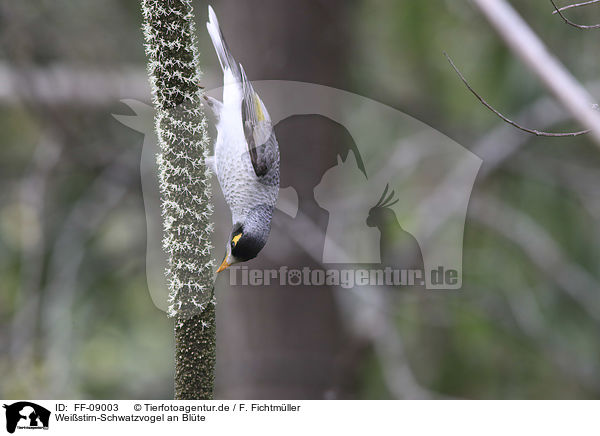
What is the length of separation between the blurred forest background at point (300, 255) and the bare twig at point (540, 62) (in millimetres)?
435

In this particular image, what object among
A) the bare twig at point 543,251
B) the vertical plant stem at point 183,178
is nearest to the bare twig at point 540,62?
the vertical plant stem at point 183,178

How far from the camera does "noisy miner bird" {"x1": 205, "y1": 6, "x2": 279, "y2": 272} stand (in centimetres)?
36

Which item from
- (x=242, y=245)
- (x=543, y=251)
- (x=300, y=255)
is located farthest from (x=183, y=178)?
(x=543, y=251)

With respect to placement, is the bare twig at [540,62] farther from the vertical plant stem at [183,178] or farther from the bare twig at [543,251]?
the bare twig at [543,251]

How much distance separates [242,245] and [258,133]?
0.25ft

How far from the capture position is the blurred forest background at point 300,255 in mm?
1200

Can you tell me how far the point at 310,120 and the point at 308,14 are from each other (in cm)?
20

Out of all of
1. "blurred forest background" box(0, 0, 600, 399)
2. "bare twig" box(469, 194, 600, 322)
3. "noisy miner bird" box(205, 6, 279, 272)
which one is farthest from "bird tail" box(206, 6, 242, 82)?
"bare twig" box(469, 194, 600, 322)

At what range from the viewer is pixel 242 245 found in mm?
365

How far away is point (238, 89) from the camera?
0.39 meters

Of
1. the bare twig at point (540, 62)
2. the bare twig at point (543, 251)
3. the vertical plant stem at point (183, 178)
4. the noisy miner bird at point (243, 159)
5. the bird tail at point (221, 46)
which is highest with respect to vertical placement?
the bare twig at point (543, 251)

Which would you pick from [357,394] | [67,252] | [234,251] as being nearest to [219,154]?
[234,251]
